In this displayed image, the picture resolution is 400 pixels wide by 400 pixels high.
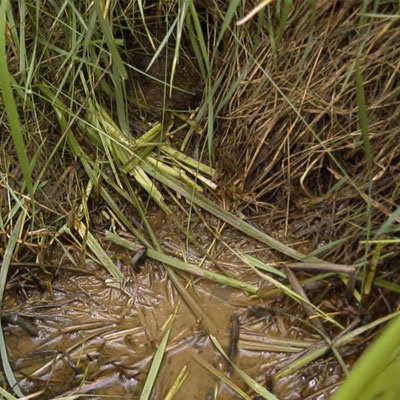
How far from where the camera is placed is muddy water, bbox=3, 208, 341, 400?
1298 millimetres

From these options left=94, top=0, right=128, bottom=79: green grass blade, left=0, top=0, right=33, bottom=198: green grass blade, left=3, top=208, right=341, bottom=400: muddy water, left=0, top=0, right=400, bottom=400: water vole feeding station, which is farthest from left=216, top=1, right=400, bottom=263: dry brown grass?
left=0, top=0, right=33, bottom=198: green grass blade

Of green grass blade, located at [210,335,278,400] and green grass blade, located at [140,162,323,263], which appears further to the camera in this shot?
green grass blade, located at [140,162,323,263]

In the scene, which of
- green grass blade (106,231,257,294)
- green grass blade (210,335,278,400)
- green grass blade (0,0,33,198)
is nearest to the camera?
green grass blade (0,0,33,198)

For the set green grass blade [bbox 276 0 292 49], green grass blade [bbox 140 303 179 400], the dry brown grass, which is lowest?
green grass blade [bbox 140 303 179 400]

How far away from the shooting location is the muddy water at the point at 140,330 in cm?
130

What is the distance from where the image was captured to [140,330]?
1409 millimetres

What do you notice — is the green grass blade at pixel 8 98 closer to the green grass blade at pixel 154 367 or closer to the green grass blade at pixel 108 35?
the green grass blade at pixel 108 35

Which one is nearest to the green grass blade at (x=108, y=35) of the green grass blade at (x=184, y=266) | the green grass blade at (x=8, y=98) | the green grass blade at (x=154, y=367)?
the green grass blade at (x=8, y=98)

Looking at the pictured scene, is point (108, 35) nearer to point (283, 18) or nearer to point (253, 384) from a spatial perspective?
point (283, 18)

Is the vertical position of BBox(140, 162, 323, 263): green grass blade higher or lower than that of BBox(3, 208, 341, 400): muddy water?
higher

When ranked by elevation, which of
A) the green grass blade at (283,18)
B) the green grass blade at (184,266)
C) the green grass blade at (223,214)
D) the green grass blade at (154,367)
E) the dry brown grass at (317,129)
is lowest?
the green grass blade at (154,367)

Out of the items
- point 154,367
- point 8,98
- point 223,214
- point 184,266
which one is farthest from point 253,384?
point 8,98

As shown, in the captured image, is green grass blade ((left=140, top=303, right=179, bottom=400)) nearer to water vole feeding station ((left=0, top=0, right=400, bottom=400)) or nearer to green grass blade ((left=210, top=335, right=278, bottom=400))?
water vole feeding station ((left=0, top=0, right=400, bottom=400))

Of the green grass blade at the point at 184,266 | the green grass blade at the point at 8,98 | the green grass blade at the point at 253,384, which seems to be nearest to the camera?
the green grass blade at the point at 8,98
